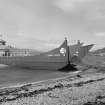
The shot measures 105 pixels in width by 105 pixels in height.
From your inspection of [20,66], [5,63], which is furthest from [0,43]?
[20,66]

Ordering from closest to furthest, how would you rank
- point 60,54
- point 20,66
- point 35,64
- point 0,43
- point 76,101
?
point 76,101 → point 60,54 → point 35,64 → point 20,66 → point 0,43

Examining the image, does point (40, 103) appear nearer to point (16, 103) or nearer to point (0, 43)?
point (16, 103)

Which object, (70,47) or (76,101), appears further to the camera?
(70,47)

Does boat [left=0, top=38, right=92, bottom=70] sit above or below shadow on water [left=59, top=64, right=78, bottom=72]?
above

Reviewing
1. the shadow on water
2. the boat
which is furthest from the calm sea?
the boat

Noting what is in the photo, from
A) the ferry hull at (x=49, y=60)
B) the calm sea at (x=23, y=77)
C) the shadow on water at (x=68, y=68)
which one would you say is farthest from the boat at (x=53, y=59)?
the calm sea at (x=23, y=77)

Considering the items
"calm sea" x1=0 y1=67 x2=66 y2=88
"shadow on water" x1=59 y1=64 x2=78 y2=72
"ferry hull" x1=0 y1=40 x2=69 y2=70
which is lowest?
"calm sea" x1=0 y1=67 x2=66 y2=88

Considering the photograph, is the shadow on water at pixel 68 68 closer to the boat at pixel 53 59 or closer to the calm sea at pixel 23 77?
the boat at pixel 53 59

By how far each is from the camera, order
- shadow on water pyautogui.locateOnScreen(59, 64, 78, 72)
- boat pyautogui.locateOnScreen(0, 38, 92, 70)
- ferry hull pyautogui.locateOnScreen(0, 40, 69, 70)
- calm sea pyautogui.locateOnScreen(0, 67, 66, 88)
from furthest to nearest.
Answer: ferry hull pyautogui.locateOnScreen(0, 40, 69, 70), boat pyautogui.locateOnScreen(0, 38, 92, 70), shadow on water pyautogui.locateOnScreen(59, 64, 78, 72), calm sea pyautogui.locateOnScreen(0, 67, 66, 88)

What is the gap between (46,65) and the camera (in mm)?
36125

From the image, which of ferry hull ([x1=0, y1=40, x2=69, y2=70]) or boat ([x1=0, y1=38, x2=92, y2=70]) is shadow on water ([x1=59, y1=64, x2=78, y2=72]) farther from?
ferry hull ([x1=0, y1=40, x2=69, y2=70])

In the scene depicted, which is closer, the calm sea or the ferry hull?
the calm sea

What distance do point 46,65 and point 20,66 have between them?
7388mm

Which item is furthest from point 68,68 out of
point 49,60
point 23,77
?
point 23,77
